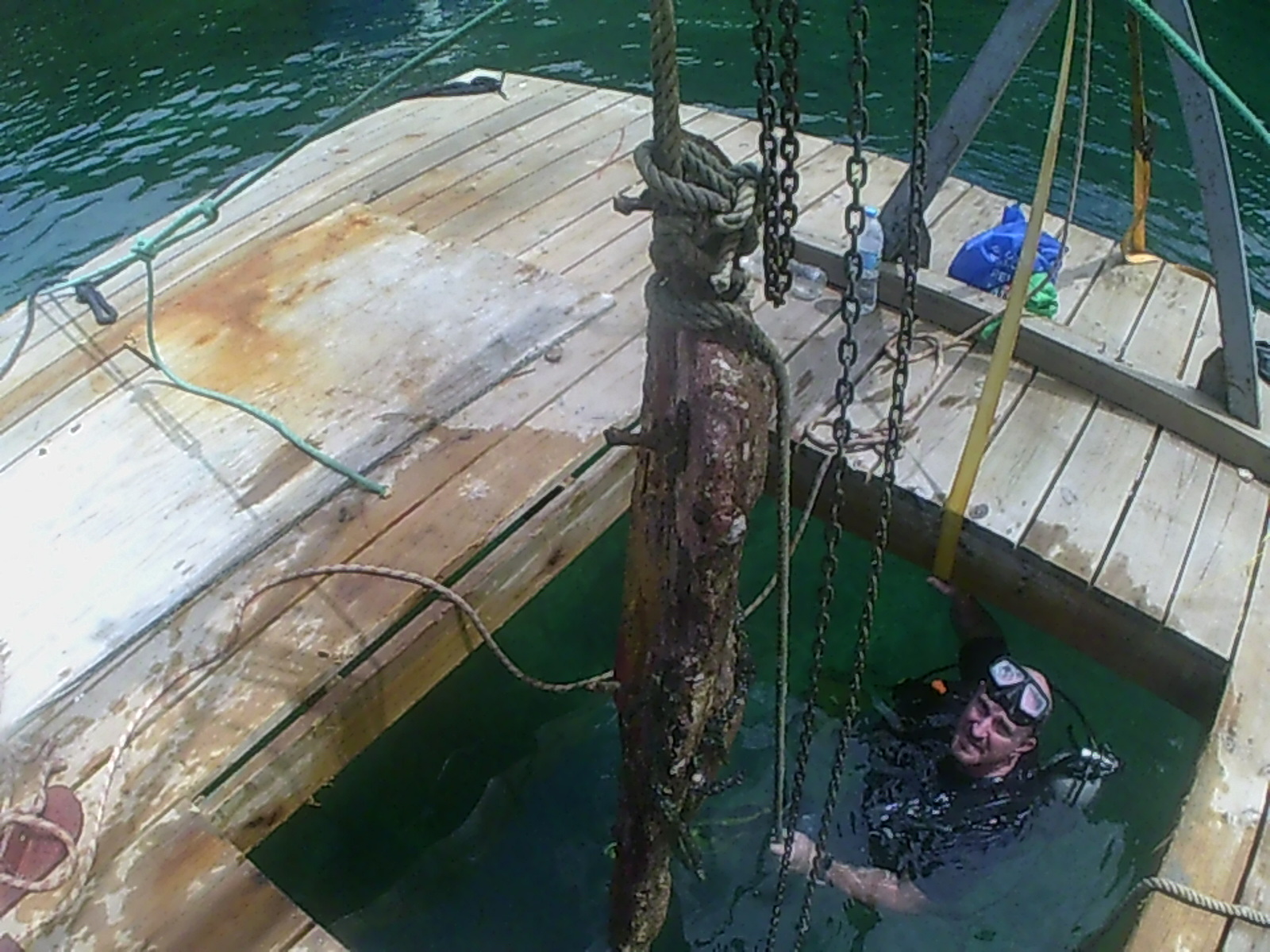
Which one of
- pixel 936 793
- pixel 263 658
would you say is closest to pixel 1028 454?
pixel 936 793

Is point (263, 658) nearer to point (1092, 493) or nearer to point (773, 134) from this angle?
point (773, 134)

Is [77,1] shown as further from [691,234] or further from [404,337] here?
[691,234]

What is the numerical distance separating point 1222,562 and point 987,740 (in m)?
1.15

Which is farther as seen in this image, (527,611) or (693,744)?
(527,611)

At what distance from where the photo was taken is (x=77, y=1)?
13.3 m

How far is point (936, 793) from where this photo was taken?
13.9 ft

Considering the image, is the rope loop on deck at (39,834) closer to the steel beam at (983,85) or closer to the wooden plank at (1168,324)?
the steel beam at (983,85)

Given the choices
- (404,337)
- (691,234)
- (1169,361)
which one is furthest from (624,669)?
(1169,361)

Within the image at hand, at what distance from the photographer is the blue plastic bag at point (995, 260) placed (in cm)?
493

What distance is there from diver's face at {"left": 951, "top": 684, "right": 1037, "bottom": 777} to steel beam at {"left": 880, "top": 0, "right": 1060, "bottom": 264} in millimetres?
2046

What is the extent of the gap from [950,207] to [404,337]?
3.57 meters

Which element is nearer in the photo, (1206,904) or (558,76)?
(1206,904)

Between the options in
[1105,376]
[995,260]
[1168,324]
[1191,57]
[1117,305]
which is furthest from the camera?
[1117,305]

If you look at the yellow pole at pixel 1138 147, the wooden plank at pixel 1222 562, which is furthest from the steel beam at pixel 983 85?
the wooden plank at pixel 1222 562
